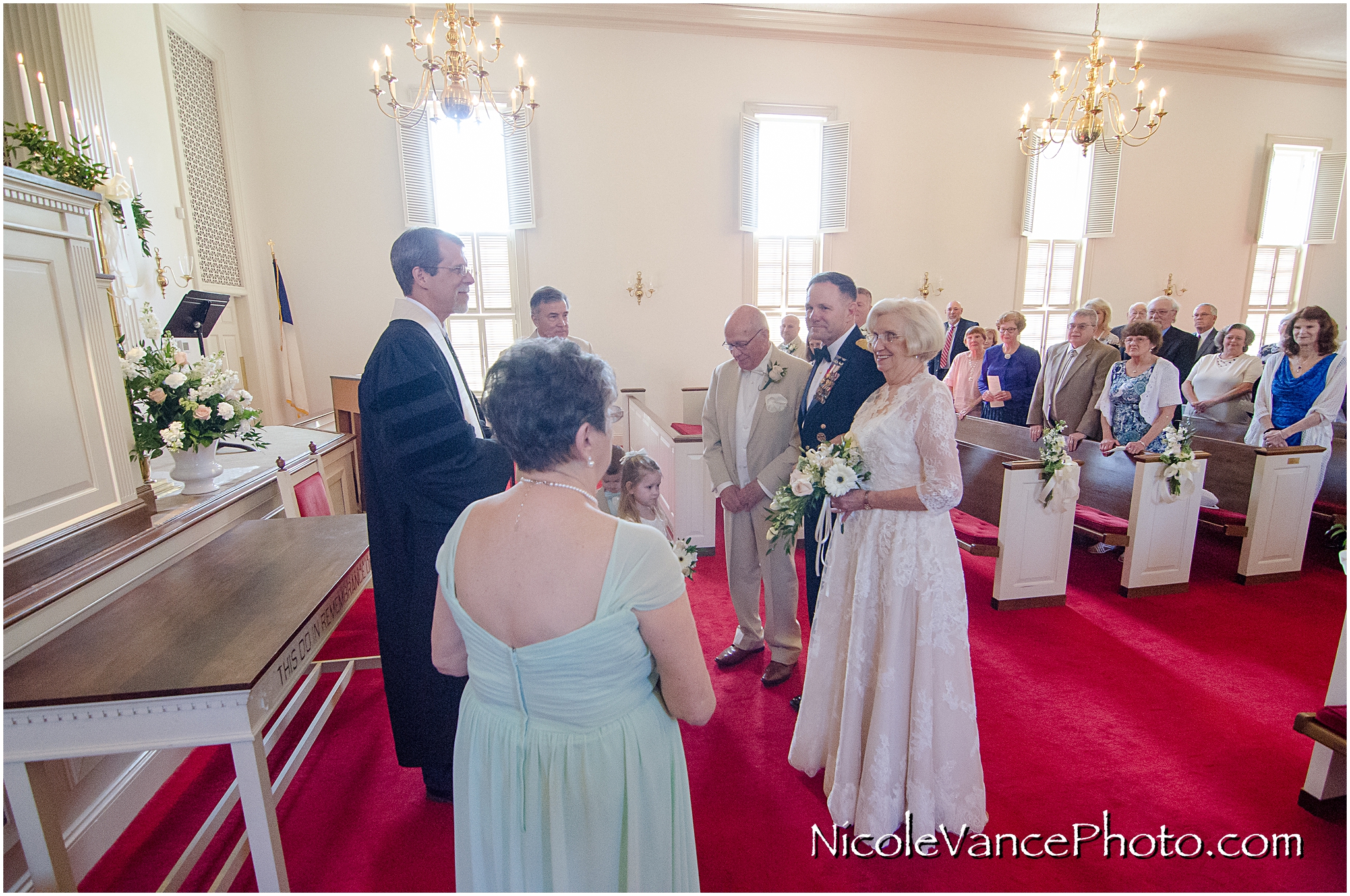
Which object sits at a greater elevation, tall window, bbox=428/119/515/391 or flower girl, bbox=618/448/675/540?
tall window, bbox=428/119/515/391

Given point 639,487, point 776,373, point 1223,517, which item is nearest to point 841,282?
point 776,373

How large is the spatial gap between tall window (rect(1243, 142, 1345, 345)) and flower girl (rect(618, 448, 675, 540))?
11.1 meters

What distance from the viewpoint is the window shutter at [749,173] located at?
25.5 feet

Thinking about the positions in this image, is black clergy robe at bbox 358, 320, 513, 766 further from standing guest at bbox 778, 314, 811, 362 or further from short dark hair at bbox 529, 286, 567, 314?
standing guest at bbox 778, 314, 811, 362

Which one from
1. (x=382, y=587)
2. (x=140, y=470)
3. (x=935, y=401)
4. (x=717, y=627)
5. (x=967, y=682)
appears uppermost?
(x=935, y=401)

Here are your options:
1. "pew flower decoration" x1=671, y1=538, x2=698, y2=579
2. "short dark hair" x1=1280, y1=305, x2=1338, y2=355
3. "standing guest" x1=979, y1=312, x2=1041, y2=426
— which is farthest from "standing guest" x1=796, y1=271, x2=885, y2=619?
"short dark hair" x1=1280, y1=305, x2=1338, y2=355

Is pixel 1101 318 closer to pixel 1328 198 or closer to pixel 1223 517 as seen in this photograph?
pixel 1223 517

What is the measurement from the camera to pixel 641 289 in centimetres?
796

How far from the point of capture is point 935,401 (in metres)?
2.00

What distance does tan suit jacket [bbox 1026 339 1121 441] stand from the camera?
4.84 m

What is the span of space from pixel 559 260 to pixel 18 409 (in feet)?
21.5

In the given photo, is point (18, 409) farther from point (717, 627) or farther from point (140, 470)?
point (717, 627)

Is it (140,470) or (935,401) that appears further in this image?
(140,470)

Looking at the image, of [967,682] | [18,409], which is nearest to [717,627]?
[967,682]
